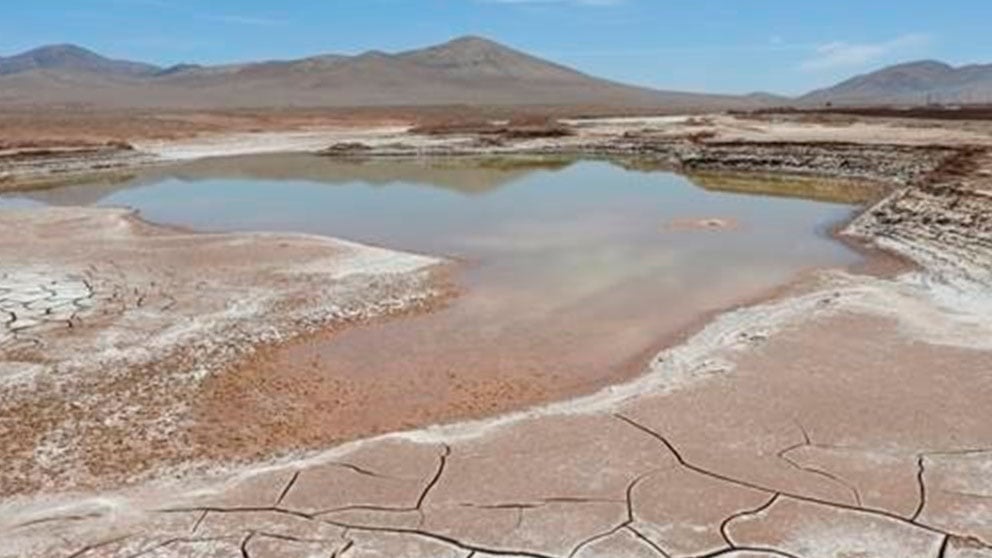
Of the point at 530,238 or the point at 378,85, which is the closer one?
the point at 530,238

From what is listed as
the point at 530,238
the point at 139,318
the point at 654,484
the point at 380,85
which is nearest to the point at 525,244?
the point at 530,238

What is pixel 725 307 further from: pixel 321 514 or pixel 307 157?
pixel 307 157

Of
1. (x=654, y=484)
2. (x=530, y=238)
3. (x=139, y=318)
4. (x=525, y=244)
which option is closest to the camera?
(x=654, y=484)

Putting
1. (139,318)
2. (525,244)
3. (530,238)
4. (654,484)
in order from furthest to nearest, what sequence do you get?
(530,238), (525,244), (139,318), (654,484)


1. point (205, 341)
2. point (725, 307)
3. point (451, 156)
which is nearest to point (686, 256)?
A: point (725, 307)

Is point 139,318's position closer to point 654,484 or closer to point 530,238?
point 654,484

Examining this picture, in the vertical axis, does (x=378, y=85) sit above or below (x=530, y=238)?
above

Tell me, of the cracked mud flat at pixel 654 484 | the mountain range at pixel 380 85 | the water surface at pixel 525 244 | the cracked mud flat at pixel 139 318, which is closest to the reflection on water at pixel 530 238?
the water surface at pixel 525 244

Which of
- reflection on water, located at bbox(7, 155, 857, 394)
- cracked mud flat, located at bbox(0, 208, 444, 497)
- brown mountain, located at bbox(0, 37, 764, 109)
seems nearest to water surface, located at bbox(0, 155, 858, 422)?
reflection on water, located at bbox(7, 155, 857, 394)
